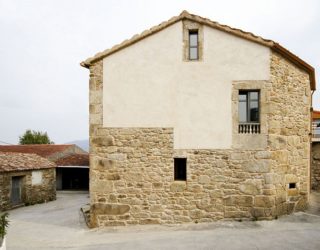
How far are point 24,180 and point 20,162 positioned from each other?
1250mm

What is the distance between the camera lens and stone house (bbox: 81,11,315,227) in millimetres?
9508

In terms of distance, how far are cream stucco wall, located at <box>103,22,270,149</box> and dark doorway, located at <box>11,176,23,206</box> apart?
31.2 ft

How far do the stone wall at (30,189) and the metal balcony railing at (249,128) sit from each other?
41.2ft

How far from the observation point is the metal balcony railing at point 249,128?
31.5 ft

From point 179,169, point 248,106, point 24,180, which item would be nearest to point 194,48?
point 248,106

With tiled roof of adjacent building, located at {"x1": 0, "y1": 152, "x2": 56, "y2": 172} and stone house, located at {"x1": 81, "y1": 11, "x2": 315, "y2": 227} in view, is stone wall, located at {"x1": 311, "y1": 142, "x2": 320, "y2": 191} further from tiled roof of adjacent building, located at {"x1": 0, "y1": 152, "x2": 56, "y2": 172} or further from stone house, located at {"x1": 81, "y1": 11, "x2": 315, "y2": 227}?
tiled roof of adjacent building, located at {"x1": 0, "y1": 152, "x2": 56, "y2": 172}

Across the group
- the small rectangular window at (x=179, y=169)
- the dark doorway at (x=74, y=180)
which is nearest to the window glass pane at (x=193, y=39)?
the small rectangular window at (x=179, y=169)

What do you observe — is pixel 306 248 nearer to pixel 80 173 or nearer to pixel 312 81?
pixel 312 81

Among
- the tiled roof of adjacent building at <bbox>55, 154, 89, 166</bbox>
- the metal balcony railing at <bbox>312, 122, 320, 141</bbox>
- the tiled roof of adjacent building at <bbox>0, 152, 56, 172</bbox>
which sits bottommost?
the tiled roof of adjacent building at <bbox>55, 154, 89, 166</bbox>

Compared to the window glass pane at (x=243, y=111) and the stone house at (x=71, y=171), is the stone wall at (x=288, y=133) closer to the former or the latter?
the window glass pane at (x=243, y=111)

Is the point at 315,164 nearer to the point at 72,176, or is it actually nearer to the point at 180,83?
Result: the point at 180,83

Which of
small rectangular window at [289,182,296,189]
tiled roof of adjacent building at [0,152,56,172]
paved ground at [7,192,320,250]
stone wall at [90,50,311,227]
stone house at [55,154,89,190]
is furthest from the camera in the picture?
stone house at [55,154,89,190]

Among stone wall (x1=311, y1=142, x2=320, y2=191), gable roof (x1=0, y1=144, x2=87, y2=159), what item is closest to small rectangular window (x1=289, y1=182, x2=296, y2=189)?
stone wall (x1=311, y1=142, x2=320, y2=191)

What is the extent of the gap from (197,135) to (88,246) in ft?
15.5
